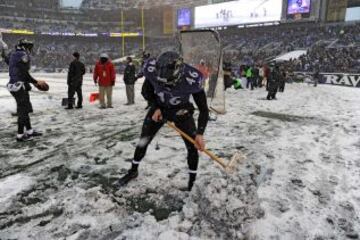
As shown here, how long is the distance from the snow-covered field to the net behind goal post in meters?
1.64

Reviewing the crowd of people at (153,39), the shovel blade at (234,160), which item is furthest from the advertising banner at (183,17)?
the shovel blade at (234,160)

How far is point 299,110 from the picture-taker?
36.1ft

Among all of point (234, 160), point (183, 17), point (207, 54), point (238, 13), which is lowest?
point (234, 160)

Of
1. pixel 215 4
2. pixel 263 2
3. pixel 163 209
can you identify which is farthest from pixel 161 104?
pixel 215 4

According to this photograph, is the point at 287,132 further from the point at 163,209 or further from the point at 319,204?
the point at 163,209

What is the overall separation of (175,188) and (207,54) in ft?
17.0

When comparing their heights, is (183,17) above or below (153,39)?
above

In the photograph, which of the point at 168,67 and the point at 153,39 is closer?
the point at 168,67

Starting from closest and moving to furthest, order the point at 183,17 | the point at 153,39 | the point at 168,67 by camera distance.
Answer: the point at 168,67 < the point at 183,17 < the point at 153,39

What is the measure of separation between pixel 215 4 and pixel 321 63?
20.3 m

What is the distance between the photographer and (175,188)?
417 cm

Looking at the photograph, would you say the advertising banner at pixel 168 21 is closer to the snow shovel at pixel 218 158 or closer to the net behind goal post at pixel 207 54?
the net behind goal post at pixel 207 54

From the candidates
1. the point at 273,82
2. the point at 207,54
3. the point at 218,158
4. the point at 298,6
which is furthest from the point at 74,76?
the point at 298,6

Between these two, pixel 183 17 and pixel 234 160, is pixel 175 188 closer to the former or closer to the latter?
pixel 234 160
